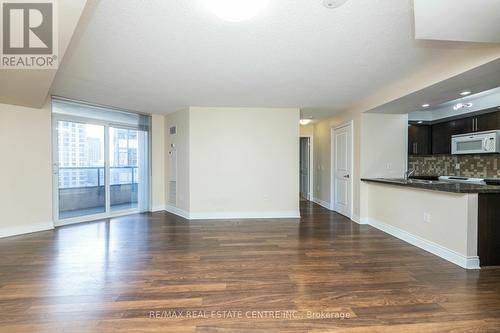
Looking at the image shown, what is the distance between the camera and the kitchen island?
2.85m

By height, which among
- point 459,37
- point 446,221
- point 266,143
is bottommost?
point 446,221

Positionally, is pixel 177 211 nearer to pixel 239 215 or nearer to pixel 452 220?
pixel 239 215

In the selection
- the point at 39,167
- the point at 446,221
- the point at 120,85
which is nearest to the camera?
the point at 446,221

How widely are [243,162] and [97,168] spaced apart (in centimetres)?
311

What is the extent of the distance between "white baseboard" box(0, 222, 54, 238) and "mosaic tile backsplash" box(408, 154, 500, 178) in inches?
319

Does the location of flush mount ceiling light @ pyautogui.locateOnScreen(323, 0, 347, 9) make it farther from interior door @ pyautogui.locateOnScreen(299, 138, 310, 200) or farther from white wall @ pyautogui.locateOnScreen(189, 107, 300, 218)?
interior door @ pyautogui.locateOnScreen(299, 138, 310, 200)

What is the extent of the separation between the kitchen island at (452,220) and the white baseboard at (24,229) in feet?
19.7

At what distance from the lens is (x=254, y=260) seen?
9.97 ft

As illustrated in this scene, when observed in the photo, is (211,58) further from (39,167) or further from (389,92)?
(39,167)

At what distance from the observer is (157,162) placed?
6152 millimetres

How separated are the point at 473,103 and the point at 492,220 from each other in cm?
359

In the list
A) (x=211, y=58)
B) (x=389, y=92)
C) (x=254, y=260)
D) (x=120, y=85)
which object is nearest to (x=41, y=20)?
(x=211, y=58)

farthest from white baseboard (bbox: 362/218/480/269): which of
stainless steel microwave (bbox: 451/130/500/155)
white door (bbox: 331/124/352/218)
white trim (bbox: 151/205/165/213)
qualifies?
white trim (bbox: 151/205/165/213)

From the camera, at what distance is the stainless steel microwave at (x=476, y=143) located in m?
4.53
